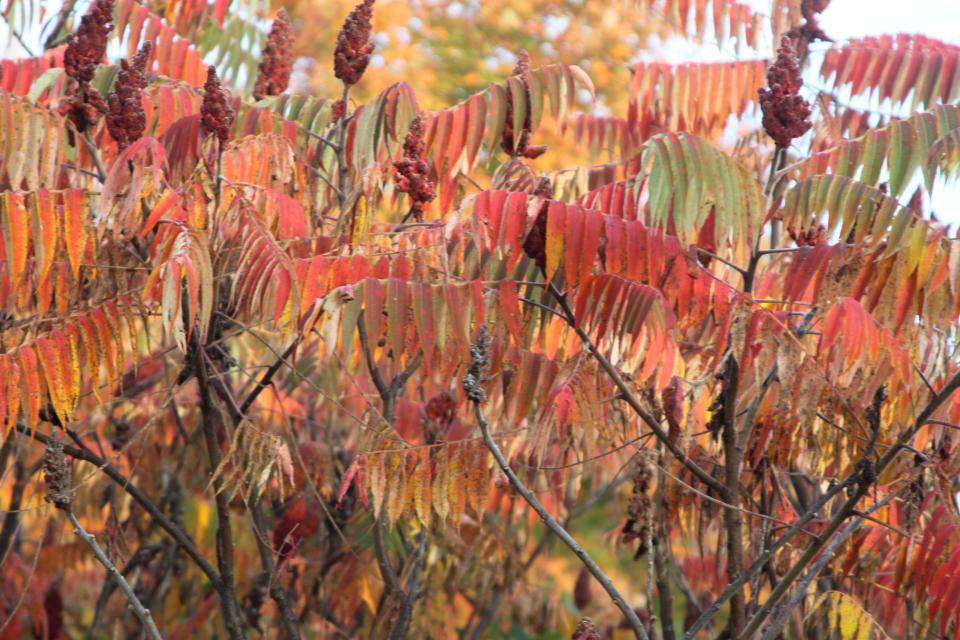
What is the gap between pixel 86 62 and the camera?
9.65ft

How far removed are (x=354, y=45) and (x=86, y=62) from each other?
2.34ft

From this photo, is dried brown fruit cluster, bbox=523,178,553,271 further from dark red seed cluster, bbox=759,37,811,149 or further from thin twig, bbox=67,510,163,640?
thin twig, bbox=67,510,163,640

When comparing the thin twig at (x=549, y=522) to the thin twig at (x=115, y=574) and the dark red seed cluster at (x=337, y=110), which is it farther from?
the dark red seed cluster at (x=337, y=110)

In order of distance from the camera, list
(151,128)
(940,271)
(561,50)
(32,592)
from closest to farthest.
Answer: (940,271), (151,128), (32,592), (561,50)

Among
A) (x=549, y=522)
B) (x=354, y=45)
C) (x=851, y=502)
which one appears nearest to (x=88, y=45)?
(x=354, y=45)

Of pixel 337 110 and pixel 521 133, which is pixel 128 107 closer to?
pixel 337 110

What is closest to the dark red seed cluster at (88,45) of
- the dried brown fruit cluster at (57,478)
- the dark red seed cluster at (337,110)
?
the dark red seed cluster at (337,110)

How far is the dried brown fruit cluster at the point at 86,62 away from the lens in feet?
→ 9.58

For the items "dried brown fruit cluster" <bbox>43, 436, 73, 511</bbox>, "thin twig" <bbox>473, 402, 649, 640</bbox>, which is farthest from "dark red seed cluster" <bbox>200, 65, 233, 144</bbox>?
"thin twig" <bbox>473, 402, 649, 640</bbox>

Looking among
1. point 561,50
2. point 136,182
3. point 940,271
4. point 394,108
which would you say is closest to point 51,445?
point 136,182

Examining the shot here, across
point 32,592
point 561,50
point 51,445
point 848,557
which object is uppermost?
point 561,50

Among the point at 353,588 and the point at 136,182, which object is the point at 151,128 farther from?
the point at 353,588

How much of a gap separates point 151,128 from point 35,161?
32.2 inches

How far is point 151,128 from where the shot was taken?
3738 millimetres
